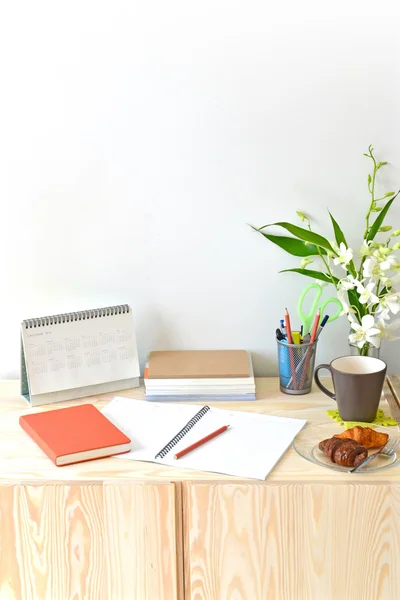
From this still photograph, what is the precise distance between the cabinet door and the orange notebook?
0.25 feet

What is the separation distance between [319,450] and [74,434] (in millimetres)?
Result: 412

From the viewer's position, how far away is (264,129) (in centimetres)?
150

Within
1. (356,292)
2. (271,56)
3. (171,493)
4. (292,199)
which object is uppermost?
(271,56)

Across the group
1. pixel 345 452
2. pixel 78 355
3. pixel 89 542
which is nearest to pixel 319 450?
pixel 345 452

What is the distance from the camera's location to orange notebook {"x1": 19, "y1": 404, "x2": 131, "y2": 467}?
1.25 metres

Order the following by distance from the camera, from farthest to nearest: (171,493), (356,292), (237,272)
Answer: (237,272) < (356,292) < (171,493)

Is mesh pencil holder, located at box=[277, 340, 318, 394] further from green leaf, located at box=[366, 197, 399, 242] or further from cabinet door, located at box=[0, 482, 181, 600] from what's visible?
cabinet door, located at box=[0, 482, 181, 600]

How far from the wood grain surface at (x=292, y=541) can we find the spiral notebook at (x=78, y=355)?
0.41 metres

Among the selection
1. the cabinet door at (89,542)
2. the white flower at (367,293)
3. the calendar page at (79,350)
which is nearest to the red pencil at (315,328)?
the white flower at (367,293)

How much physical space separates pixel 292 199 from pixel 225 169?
0.15m

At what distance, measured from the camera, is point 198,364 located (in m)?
1.53

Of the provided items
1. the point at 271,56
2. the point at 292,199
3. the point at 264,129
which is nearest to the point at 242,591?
the point at 292,199

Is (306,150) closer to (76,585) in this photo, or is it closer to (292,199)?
(292,199)

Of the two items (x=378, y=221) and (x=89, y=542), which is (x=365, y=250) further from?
(x=89, y=542)
